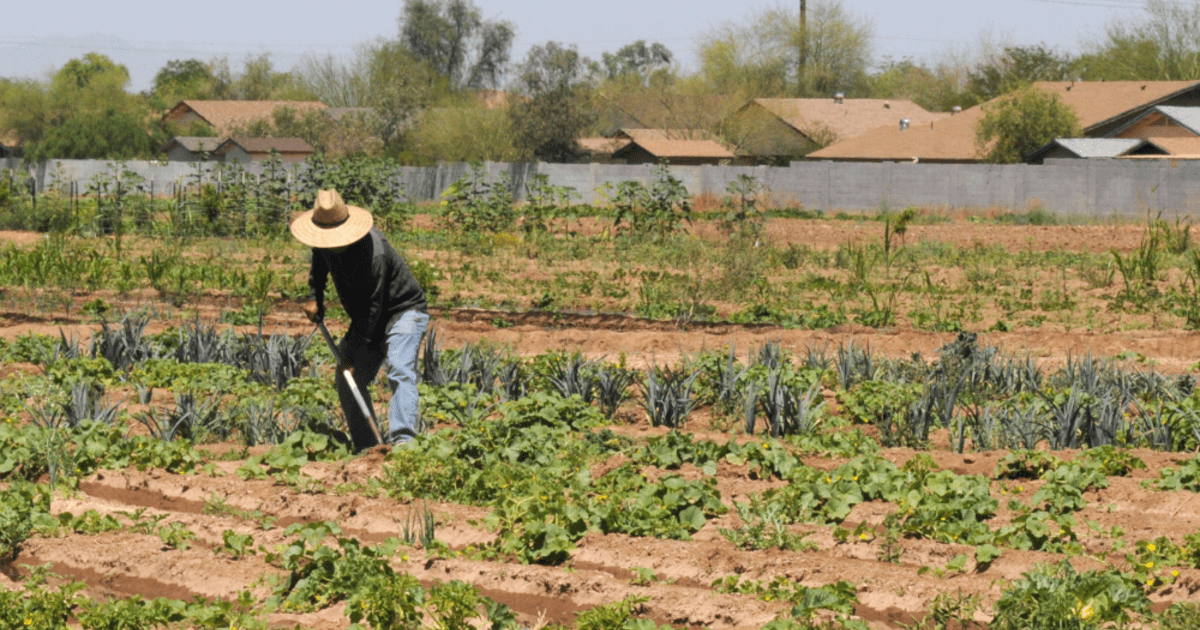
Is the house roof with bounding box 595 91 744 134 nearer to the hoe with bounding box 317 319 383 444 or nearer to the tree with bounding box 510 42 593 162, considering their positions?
the tree with bounding box 510 42 593 162

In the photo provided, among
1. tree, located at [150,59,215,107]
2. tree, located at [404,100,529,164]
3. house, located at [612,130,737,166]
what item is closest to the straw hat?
tree, located at [404,100,529,164]

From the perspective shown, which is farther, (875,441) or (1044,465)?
(875,441)

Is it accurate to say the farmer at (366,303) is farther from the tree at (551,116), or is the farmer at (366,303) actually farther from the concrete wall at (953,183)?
the tree at (551,116)

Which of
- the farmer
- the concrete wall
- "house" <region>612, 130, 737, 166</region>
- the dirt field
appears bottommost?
the dirt field

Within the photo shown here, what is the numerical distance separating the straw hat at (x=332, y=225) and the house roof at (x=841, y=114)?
41.9 meters

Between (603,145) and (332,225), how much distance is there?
4275 centimetres

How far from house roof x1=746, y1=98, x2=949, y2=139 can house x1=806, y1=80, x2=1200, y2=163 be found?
4566 millimetres

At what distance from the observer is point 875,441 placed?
7.21 m

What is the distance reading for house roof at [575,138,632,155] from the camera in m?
46.2

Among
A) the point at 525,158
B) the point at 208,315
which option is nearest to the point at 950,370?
the point at 208,315

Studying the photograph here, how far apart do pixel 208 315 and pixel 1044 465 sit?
936cm

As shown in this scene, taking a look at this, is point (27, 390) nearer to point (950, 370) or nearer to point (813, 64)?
point (950, 370)

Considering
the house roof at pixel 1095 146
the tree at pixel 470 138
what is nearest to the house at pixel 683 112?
the tree at pixel 470 138

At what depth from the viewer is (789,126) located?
156 ft
